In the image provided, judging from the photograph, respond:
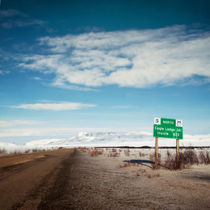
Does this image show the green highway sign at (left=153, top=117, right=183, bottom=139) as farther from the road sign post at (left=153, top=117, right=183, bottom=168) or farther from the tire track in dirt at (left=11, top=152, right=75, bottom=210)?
the tire track in dirt at (left=11, top=152, right=75, bottom=210)

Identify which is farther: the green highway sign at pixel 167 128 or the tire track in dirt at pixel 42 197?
the green highway sign at pixel 167 128

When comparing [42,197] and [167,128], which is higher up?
[167,128]

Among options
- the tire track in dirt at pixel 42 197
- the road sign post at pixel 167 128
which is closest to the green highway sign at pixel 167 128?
the road sign post at pixel 167 128

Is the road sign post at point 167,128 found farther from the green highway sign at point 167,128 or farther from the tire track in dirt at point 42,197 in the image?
the tire track in dirt at point 42,197

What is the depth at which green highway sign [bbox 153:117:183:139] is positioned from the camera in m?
12.2

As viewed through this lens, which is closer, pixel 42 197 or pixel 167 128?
pixel 42 197

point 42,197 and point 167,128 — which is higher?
point 167,128

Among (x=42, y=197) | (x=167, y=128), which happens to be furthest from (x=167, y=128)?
(x=42, y=197)

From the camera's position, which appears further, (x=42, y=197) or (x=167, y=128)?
(x=167, y=128)

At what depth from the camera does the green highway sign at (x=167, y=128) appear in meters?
→ 12.2

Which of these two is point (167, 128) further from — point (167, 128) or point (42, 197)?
point (42, 197)

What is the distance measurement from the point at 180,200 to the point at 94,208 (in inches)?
89.2

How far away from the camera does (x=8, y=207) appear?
4156mm

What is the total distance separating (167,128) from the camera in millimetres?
12359
